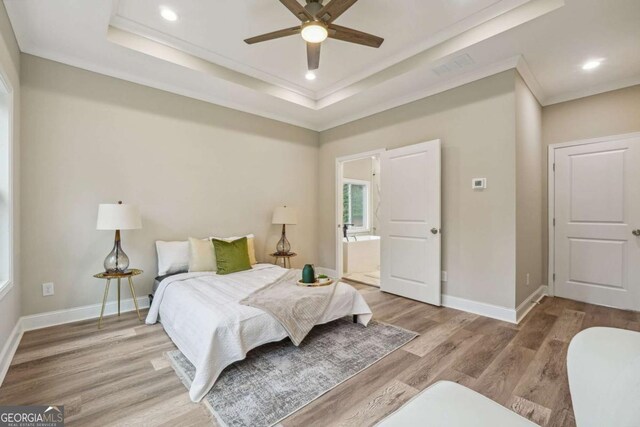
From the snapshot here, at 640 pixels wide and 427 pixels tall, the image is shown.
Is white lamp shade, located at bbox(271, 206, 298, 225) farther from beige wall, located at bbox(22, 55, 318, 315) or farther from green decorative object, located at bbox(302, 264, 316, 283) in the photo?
green decorative object, located at bbox(302, 264, 316, 283)

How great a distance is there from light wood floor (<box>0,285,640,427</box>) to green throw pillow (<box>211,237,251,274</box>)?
878mm

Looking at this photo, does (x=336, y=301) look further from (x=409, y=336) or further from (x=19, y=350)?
(x=19, y=350)

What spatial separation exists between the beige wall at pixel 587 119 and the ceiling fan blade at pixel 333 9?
3500mm

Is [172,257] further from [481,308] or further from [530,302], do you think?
[530,302]

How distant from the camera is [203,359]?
74.2 inches

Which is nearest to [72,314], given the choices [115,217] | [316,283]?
[115,217]

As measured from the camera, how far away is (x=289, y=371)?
209cm

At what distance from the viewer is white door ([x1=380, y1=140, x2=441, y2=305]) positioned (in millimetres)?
3551

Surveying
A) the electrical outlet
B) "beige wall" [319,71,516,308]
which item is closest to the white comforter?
the electrical outlet

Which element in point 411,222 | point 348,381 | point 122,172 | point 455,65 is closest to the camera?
point 348,381

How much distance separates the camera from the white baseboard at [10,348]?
2.01 m

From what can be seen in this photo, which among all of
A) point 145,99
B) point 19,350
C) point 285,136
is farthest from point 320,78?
point 19,350

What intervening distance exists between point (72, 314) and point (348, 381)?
2.93m

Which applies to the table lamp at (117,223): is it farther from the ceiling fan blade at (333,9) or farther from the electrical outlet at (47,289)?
the ceiling fan blade at (333,9)
